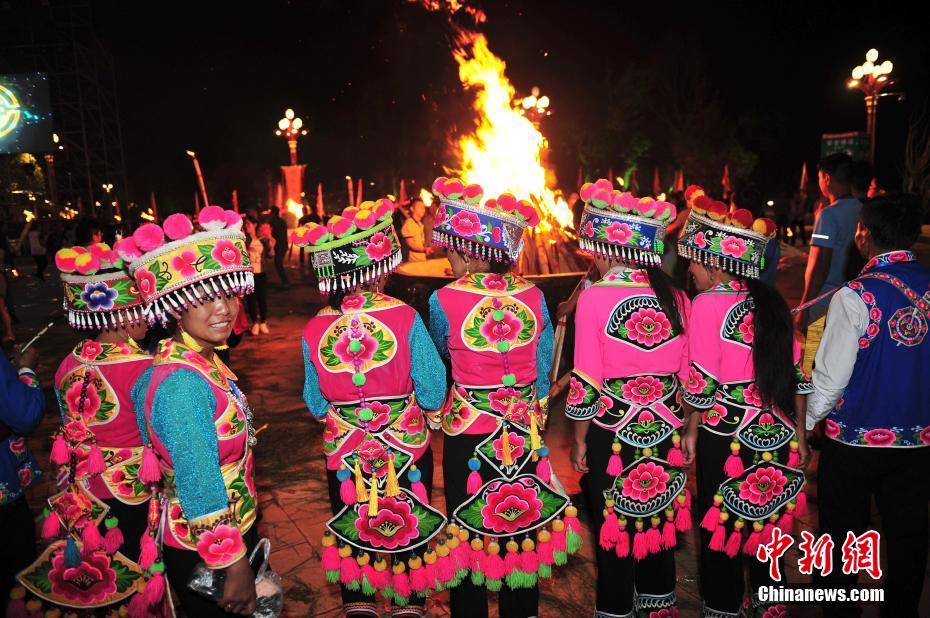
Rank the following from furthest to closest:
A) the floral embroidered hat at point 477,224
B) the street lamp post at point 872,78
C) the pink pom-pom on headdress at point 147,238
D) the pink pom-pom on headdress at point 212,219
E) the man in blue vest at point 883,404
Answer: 1. the street lamp post at point 872,78
2. the floral embroidered hat at point 477,224
3. the man in blue vest at point 883,404
4. the pink pom-pom on headdress at point 212,219
5. the pink pom-pom on headdress at point 147,238

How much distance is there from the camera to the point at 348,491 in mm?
3334

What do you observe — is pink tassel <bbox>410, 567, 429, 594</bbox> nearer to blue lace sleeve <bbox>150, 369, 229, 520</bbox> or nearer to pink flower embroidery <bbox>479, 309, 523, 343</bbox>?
pink flower embroidery <bbox>479, 309, 523, 343</bbox>

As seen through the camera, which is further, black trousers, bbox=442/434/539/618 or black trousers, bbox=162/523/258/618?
black trousers, bbox=442/434/539/618

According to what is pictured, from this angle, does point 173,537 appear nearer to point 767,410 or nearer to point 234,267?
point 234,267

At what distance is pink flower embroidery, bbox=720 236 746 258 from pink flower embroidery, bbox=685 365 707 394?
64 centimetres

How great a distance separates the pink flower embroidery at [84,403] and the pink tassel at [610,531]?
2659 millimetres

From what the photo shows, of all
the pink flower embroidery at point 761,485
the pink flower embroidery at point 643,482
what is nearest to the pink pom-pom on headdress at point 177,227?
the pink flower embroidery at point 643,482

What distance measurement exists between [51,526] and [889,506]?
4.24m

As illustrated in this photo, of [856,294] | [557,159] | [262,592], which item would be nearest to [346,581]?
[262,592]

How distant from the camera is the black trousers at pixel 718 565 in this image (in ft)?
11.2

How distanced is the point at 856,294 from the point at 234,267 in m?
3.02

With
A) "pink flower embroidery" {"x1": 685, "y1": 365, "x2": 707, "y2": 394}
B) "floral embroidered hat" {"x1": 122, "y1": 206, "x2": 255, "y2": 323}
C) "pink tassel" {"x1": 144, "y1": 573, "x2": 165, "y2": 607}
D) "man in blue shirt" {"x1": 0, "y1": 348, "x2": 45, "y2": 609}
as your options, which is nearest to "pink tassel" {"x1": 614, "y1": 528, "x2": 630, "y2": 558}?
"pink flower embroidery" {"x1": 685, "y1": 365, "x2": 707, "y2": 394}

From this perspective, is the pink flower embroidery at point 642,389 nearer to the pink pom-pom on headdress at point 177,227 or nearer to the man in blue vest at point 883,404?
the man in blue vest at point 883,404

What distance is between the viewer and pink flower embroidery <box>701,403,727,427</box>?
11.1ft
